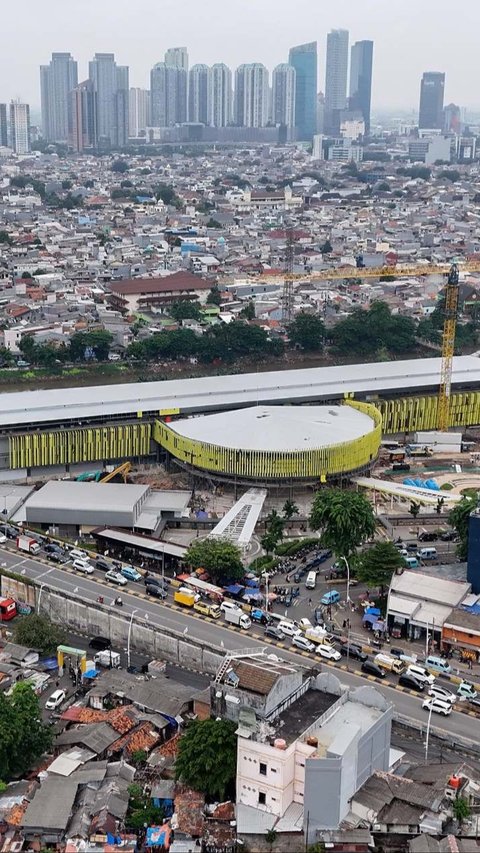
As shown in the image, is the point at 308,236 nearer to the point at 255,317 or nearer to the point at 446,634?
the point at 255,317

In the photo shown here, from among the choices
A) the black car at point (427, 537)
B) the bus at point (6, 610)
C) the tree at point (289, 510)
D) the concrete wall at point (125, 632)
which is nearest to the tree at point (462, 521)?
the black car at point (427, 537)

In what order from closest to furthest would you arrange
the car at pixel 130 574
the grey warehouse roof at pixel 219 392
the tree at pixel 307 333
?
the car at pixel 130 574
the grey warehouse roof at pixel 219 392
the tree at pixel 307 333

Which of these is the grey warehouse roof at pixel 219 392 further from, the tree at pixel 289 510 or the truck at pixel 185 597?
the truck at pixel 185 597

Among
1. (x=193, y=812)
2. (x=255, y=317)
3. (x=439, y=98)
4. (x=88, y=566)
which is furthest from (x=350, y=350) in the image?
(x=439, y=98)

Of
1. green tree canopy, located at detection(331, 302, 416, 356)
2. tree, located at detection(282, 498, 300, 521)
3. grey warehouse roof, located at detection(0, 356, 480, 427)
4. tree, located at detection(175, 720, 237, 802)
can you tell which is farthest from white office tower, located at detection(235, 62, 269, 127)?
tree, located at detection(175, 720, 237, 802)

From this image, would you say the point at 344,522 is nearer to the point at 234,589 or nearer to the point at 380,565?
the point at 380,565

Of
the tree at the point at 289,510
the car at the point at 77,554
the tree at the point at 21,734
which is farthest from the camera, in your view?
the tree at the point at 289,510

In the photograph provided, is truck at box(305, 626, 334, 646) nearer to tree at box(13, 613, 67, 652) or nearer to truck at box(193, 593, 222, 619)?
truck at box(193, 593, 222, 619)
